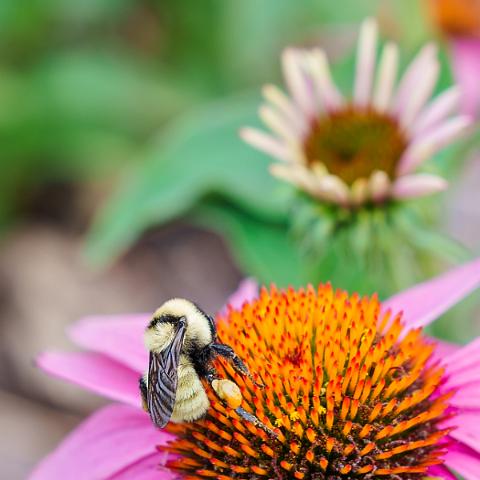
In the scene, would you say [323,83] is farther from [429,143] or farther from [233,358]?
[233,358]

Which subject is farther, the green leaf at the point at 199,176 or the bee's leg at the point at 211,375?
the green leaf at the point at 199,176

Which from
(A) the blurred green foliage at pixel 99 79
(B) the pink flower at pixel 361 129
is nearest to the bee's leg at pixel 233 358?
(B) the pink flower at pixel 361 129

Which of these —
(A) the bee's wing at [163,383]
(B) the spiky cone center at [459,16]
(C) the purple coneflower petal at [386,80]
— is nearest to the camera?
(A) the bee's wing at [163,383]

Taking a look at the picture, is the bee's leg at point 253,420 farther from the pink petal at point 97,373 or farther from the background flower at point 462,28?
the background flower at point 462,28

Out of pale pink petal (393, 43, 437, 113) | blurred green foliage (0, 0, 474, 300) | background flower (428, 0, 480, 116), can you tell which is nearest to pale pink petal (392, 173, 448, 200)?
pale pink petal (393, 43, 437, 113)

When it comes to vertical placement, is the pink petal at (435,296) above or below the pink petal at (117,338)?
below

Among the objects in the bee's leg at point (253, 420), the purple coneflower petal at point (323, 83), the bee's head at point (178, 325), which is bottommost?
the bee's leg at point (253, 420)

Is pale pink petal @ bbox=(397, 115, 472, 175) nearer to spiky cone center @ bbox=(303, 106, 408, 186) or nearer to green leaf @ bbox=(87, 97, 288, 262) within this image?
spiky cone center @ bbox=(303, 106, 408, 186)
